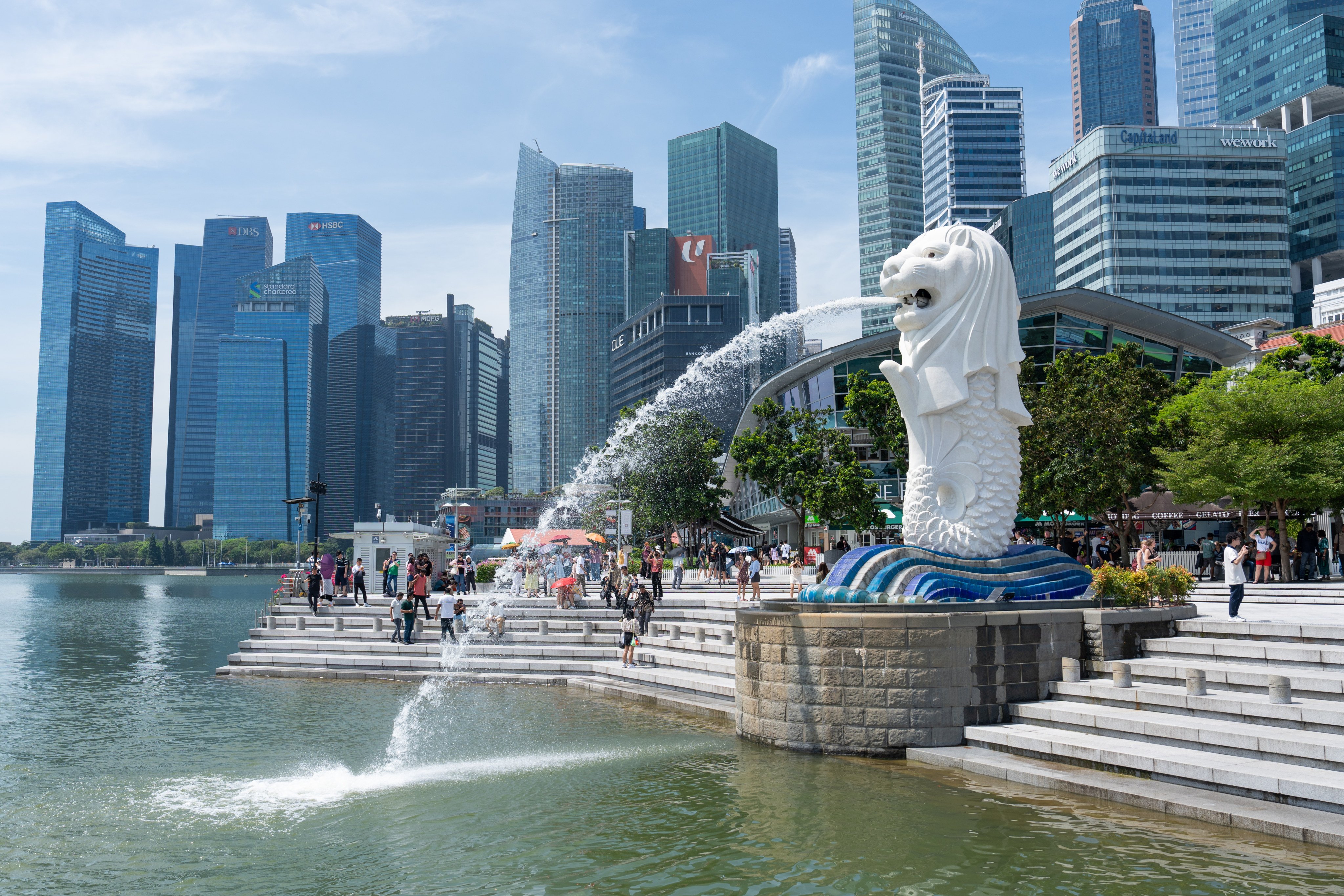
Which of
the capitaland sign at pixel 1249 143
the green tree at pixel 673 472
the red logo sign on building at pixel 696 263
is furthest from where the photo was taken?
the red logo sign on building at pixel 696 263

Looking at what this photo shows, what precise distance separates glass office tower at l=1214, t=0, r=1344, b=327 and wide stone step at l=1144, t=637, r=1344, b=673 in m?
129

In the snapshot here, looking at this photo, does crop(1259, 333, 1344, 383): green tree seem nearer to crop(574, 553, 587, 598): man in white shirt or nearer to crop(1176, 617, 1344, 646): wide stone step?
crop(1176, 617, 1344, 646): wide stone step

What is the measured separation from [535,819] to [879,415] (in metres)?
27.5

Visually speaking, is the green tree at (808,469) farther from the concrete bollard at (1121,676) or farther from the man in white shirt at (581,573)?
the concrete bollard at (1121,676)

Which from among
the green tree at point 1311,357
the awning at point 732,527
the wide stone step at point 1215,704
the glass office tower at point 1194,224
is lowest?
the wide stone step at point 1215,704

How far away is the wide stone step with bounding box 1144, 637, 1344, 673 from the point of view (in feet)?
42.7

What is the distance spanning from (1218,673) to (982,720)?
10.3 feet

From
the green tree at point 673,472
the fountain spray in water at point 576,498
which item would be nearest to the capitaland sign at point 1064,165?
the fountain spray in water at point 576,498

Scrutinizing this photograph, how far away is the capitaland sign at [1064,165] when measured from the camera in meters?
134

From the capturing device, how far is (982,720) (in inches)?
533

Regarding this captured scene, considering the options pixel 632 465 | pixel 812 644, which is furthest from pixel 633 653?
pixel 632 465

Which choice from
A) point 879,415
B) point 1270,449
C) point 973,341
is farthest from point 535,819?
point 879,415

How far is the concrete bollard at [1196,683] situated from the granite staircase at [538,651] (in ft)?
25.6

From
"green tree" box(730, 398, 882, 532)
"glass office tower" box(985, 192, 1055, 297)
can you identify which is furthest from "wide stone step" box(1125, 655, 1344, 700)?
"glass office tower" box(985, 192, 1055, 297)
